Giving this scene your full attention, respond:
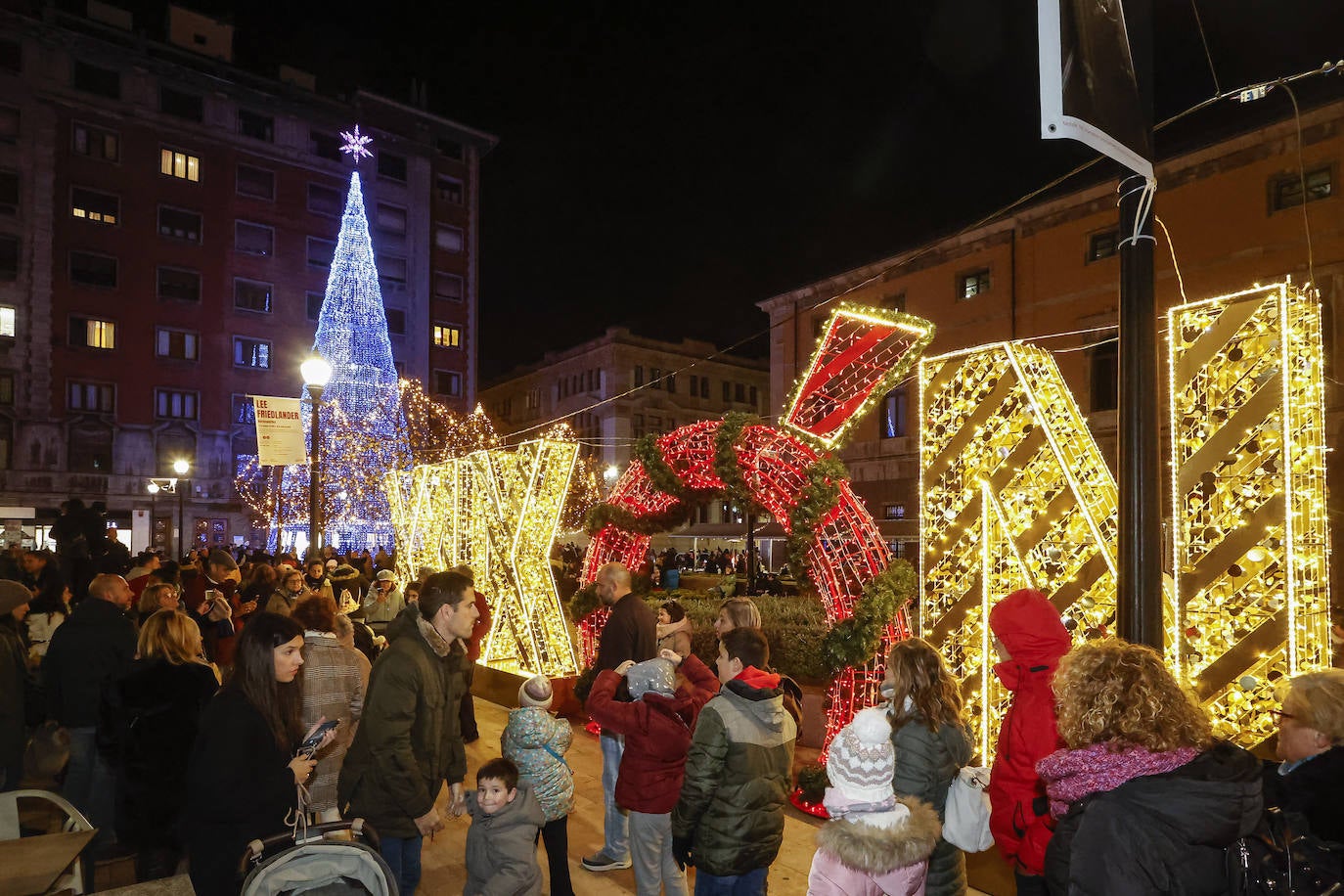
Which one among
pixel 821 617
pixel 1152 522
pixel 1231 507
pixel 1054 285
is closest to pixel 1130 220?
pixel 1152 522

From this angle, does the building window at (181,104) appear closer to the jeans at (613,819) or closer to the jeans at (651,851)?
the jeans at (613,819)

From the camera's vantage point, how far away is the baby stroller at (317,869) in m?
3.02

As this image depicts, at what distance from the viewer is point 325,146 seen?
41.3 metres

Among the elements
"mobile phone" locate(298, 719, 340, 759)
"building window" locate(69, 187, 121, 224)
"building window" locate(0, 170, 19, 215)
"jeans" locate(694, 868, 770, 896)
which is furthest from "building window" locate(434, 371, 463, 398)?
"jeans" locate(694, 868, 770, 896)

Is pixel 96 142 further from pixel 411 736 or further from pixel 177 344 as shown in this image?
pixel 411 736

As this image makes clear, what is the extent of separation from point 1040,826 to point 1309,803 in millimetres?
970

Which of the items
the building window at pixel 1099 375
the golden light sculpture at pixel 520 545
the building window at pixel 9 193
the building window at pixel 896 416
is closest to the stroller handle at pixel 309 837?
the golden light sculpture at pixel 520 545

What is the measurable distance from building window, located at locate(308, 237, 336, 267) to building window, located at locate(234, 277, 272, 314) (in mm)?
2603

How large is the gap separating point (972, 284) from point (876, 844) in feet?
93.6

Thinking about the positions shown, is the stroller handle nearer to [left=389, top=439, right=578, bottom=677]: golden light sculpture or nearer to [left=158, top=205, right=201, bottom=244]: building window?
[left=389, top=439, right=578, bottom=677]: golden light sculpture

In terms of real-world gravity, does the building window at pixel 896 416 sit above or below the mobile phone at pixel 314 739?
above

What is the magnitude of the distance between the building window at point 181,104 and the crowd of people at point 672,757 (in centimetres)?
3910

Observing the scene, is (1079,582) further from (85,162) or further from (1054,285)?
(85,162)

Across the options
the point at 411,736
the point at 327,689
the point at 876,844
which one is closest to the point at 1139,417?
the point at 876,844
